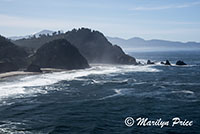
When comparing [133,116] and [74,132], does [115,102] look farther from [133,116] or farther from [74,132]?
[74,132]

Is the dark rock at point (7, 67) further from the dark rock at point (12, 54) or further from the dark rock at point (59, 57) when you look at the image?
the dark rock at point (59, 57)

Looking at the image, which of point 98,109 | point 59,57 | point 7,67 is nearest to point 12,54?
point 7,67

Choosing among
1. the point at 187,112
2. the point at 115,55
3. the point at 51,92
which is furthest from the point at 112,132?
the point at 115,55

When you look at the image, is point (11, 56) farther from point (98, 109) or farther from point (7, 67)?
point (98, 109)

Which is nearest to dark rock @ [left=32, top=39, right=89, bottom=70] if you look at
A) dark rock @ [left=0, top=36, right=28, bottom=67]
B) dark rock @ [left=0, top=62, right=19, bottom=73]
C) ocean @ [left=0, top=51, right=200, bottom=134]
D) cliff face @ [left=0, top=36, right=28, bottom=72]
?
dark rock @ [left=0, top=36, right=28, bottom=67]

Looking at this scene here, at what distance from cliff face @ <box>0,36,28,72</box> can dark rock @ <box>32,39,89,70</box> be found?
7462mm

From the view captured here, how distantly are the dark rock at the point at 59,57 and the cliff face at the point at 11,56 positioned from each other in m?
7.46

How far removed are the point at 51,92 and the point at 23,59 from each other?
7972cm

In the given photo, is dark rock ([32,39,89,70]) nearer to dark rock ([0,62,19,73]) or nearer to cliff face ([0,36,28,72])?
cliff face ([0,36,28,72])

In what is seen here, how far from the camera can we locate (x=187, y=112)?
45.8 m

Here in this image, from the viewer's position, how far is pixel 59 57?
143 meters

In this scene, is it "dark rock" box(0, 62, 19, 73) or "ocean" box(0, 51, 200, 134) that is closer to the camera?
"ocean" box(0, 51, 200, 134)

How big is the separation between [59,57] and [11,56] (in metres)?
25.9

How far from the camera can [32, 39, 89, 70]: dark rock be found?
140125mm
